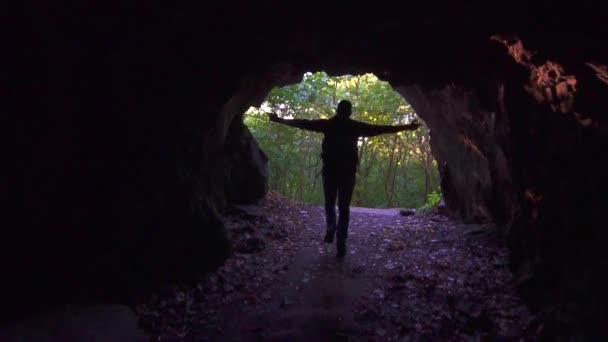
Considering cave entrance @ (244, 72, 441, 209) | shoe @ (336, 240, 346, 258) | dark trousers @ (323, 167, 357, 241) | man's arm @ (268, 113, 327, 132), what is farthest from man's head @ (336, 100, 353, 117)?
cave entrance @ (244, 72, 441, 209)

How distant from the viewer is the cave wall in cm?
448

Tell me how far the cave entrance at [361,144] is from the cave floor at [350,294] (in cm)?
703

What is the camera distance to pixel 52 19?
429 centimetres

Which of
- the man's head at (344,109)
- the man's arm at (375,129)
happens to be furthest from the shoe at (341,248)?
the man's head at (344,109)

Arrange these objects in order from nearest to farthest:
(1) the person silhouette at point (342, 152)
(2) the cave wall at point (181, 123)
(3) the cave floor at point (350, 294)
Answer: (2) the cave wall at point (181, 123), (3) the cave floor at point (350, 294), (1) the person silhouette at point (342, 152)

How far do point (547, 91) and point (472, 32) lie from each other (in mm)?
1330

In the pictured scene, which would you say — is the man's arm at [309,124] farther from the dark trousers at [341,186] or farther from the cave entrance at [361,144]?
the cave entrance at [361,144]

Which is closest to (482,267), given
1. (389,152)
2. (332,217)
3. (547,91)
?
(332,217)

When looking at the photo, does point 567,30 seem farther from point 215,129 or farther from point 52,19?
point 215,129

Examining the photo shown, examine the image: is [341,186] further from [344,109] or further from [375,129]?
[344,109]

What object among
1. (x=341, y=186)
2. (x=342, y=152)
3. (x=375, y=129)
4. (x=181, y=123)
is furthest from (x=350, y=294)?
(x=181, y=123)

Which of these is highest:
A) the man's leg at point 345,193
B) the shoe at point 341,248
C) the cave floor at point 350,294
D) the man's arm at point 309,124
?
the man's arm at point 309,124

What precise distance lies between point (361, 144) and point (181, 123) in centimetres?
1678

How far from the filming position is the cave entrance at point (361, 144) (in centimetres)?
1750
